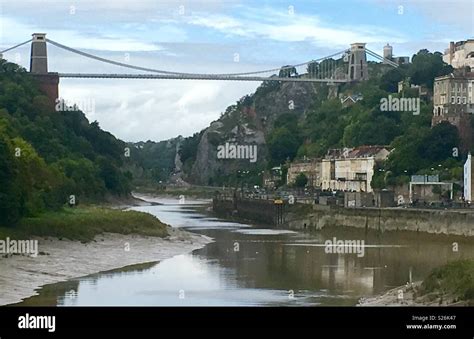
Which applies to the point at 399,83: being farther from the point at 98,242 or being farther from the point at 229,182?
the point at 98,242

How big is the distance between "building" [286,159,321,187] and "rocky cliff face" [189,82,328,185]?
102 feet

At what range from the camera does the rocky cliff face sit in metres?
109

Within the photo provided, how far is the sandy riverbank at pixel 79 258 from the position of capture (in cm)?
2067

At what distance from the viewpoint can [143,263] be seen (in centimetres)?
2703

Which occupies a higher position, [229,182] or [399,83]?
[399,83]

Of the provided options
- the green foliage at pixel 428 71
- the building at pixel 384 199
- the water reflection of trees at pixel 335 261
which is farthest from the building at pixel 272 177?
the water reflection of trees at pixel 335 261

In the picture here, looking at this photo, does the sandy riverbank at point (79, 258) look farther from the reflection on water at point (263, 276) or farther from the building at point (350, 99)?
the building at point (350, 99)

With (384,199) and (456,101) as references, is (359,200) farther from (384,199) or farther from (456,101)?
(456,101)

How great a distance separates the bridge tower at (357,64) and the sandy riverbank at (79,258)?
64484 mm

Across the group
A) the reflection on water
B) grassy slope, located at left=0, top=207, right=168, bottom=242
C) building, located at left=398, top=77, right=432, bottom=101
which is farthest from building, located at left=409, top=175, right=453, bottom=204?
building, located at left=398, top=77, right=432, bottom=101

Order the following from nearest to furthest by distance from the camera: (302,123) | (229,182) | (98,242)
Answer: (98,242) → (302,123) → (229,182)

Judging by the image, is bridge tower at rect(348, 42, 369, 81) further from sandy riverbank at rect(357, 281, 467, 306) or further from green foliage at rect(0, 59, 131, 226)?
sandy riverbank at rect(357, 281, 467, 306)

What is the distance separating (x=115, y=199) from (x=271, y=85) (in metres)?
56.4

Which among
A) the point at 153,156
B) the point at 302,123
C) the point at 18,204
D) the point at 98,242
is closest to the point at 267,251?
the point at 98,242
